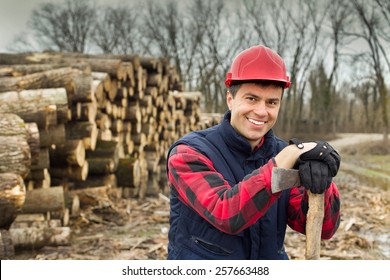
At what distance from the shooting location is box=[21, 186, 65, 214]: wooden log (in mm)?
3721

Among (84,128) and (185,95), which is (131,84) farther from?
(185,95)

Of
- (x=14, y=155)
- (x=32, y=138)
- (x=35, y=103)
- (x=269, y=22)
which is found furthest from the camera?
(x=269, y=22)

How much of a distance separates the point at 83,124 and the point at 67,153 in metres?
0.37

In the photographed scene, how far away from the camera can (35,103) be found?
147 inches

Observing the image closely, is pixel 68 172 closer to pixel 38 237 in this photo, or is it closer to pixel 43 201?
pixel 43 201

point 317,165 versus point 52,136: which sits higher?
point 317,165

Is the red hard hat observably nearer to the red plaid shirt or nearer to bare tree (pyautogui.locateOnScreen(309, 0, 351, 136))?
A: the red plaid shirt

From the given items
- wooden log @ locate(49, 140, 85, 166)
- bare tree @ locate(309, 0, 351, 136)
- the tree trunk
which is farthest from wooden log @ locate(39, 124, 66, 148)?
bare tree @ locate(309, 0, 351, 136)

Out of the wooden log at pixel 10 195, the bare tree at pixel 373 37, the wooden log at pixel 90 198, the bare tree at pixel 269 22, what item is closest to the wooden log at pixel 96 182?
the wooden log at pixel 90 198

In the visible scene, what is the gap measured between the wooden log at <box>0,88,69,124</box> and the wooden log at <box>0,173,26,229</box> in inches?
36.3

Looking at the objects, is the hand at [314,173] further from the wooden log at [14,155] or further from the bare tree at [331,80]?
the bare tree at [331,80]

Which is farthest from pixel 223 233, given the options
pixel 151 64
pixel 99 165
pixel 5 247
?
pixel 151 64

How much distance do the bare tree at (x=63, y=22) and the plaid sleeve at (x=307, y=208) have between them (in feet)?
17.5
